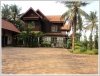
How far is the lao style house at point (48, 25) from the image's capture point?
12.4m

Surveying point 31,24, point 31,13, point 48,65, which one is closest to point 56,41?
point 31,24

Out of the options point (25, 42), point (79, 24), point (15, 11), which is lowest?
point (25, 42)

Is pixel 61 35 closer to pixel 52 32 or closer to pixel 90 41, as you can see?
pixel 52 32

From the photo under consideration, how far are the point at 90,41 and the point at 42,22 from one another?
5.45m

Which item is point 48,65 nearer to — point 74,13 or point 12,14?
point 74,13

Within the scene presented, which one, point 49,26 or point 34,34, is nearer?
point 34,34

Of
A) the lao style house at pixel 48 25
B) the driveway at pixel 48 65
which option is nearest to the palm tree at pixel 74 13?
the lao style house at pixel 48 25

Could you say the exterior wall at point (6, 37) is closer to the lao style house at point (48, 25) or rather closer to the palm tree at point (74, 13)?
the lao style house at point (48, 25)

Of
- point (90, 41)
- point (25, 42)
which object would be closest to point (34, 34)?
point (25, 42)

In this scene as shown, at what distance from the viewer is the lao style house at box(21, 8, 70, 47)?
1242cm

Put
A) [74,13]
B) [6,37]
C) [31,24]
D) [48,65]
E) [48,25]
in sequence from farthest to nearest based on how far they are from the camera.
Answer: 1. [48,25]
2. [31,24]
3. [6,37]
4. [74,13]
5. [48,65]

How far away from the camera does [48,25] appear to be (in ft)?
45.5

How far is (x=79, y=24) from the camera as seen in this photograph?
9.07m

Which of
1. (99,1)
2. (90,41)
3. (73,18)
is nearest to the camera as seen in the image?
(99,1)
